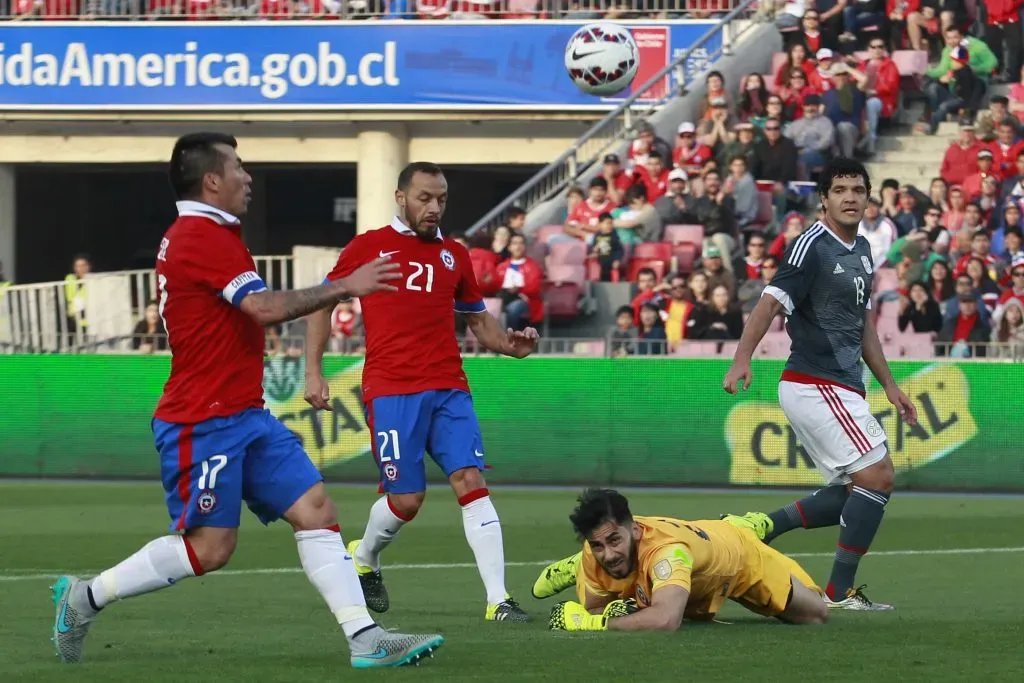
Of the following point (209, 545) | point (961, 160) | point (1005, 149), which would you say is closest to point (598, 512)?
point (209, 545)

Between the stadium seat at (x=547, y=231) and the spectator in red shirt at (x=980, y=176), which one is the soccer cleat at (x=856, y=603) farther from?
the stadium seat at (x=547, y=231)

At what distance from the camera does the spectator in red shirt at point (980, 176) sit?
21.4m

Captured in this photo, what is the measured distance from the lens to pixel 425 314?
→ 8930 millimetres

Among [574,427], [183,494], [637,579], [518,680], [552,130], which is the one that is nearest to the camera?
[518,680]

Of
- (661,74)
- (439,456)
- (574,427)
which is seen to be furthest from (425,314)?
(661,74)

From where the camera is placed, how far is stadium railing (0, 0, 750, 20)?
26.2 metres

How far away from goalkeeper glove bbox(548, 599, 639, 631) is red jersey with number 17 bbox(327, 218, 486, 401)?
145 cm

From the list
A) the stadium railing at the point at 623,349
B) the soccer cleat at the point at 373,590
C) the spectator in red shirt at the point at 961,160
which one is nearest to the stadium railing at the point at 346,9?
the spectator in red shirt at the point at 961,160

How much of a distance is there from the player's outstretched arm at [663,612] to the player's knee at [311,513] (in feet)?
4.95

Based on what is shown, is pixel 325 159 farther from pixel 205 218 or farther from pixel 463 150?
pixel 205 218

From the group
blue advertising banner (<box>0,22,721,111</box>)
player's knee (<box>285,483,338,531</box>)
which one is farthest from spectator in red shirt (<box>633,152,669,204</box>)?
player's knee (<box>285,483,338,531</box>)

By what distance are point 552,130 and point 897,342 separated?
9.52 metres

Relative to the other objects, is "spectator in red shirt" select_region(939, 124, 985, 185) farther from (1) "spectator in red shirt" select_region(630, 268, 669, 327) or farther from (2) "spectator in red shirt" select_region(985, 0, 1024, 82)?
(1) "spectator in red shirt" select_region(630, 268, 669, 327)

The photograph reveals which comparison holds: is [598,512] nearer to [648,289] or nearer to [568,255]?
[648,289]
